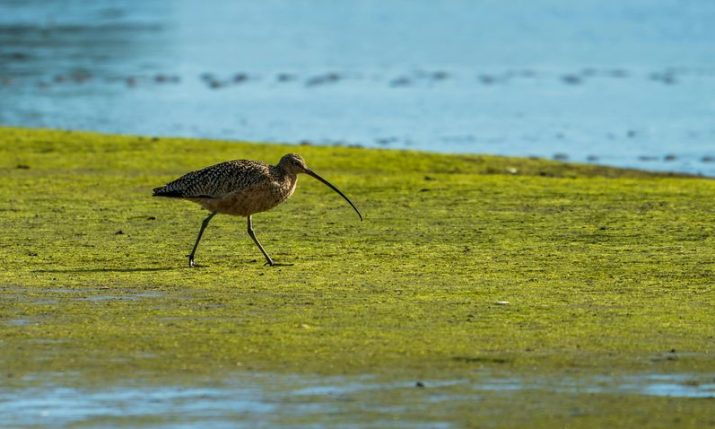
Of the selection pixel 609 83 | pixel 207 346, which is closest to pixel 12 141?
pixel 207 346

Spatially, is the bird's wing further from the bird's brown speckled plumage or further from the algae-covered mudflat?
the algae-covered mudflat

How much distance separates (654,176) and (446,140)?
6.38m

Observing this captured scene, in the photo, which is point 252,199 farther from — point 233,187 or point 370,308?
point 370,308

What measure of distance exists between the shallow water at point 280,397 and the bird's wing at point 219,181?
3640 millimetres

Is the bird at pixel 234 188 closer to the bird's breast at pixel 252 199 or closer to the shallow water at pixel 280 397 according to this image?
the bird's breast at pixel 252 199

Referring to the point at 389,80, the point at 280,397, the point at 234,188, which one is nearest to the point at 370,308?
the point at 280,397

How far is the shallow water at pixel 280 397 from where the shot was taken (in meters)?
6.58

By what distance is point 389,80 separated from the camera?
3606cm

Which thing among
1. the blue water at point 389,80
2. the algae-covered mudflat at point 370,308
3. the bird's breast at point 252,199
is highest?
the bird's breast at point 252,199

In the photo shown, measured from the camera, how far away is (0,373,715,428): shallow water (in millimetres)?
6578

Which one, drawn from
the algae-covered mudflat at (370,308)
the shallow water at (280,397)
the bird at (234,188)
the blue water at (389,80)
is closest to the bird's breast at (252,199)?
the bird at (234,188)

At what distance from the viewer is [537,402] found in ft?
22.5

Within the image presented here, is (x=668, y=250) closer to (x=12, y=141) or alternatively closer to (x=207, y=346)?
(x=207, y=346)

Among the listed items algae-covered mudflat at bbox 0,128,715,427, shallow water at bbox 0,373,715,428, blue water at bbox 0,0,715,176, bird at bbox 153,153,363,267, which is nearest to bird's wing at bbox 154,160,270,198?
bird at bbox 153,153,363,267
